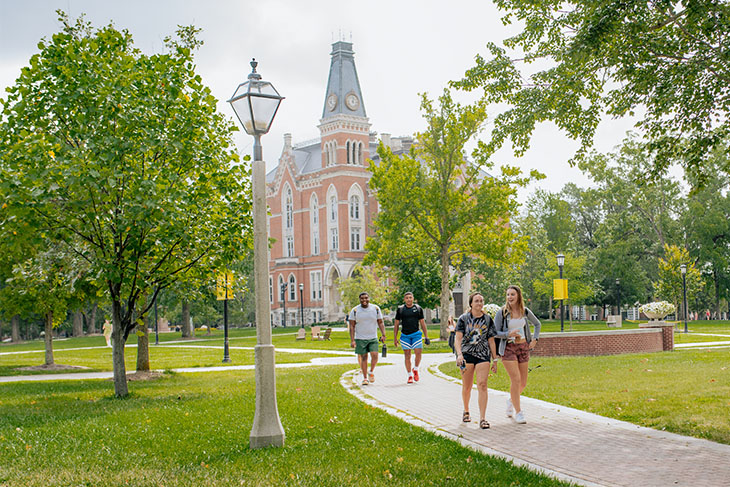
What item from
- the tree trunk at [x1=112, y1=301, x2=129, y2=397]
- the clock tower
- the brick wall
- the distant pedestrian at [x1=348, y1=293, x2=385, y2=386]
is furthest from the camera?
the clock tower

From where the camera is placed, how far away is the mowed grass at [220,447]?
7.32 meters

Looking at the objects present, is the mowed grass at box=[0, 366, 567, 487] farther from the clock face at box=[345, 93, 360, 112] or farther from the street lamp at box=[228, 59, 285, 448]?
the clock face at box=[345, 93, 360, 112]

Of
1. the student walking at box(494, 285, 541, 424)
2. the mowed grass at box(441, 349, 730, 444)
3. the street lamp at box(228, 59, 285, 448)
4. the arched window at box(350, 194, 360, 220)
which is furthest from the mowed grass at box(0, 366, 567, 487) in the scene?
the arched window at box(350, 194, 360, 220)

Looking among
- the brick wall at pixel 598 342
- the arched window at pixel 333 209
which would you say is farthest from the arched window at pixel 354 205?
the brick wall at pixel 598 342

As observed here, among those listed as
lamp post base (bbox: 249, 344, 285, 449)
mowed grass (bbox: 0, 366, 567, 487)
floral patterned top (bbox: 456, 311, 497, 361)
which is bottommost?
mowed grass (bbox: 0, 366, 567, 487)

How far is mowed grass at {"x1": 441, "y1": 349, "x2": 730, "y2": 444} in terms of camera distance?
1030 centimetres

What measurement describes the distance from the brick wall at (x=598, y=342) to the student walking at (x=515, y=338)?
12.3 m

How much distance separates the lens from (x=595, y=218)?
81.4 meters

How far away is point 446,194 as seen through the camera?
1421 inches

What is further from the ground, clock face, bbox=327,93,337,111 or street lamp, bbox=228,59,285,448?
clock face, bbox=327,93,337,111

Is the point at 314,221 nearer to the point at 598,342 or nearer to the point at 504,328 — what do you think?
the point at 598,342

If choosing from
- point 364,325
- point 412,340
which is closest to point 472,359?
point 364,325

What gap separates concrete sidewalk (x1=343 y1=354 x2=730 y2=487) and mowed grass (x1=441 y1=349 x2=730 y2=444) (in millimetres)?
467

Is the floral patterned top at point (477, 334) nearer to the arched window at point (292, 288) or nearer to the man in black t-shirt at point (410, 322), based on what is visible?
the man in black t-shirt at point (410, 322)
